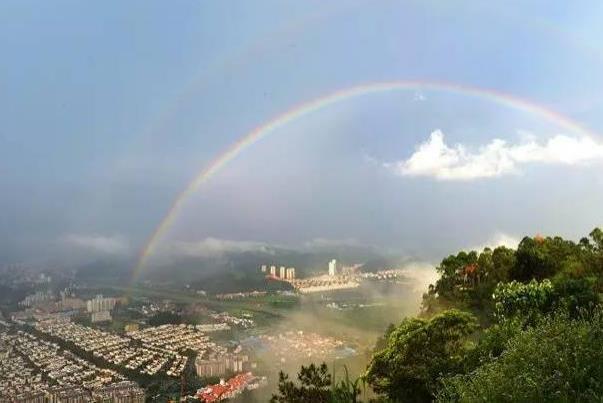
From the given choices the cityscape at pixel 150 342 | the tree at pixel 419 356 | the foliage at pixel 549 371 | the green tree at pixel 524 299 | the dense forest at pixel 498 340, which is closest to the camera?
the foliage at pixel 549 371

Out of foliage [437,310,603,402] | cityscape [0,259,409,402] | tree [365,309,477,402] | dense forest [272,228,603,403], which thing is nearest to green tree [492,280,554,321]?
dense forest [272,228,603,403]

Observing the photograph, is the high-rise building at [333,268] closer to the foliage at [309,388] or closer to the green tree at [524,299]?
the green tree at [524,299]

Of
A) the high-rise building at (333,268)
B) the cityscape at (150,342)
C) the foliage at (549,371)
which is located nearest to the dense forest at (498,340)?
the foliage at (549,371)

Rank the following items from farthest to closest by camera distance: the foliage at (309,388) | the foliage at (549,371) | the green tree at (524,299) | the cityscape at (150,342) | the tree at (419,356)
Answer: the cityscape at (150,342) → the green tree at (524,299) → the tree at (419,356) → the foliage at (309,388) → the foliage at (549,371)

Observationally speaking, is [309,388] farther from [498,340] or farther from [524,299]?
[524,299]

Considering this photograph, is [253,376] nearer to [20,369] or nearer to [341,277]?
[20,369]

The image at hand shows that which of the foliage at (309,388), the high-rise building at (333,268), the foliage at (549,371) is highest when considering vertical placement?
the foliage at (549,371)

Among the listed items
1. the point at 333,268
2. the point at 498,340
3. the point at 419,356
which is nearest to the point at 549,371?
the point at 498,340
